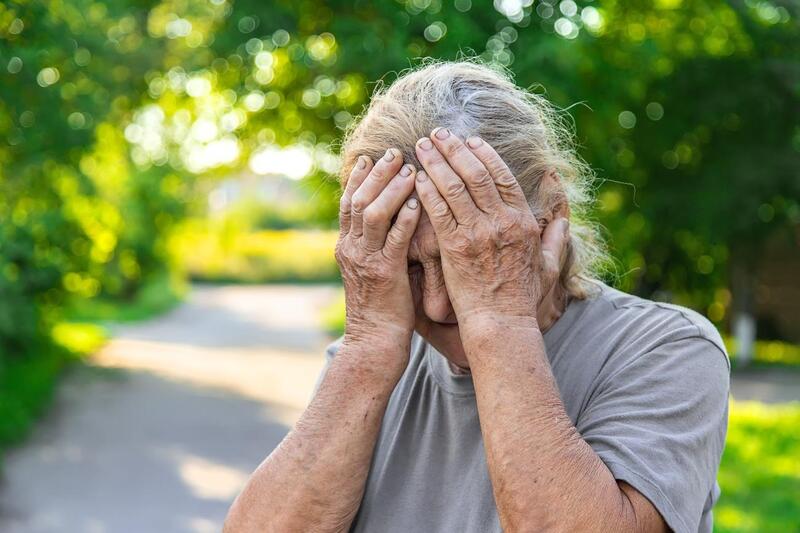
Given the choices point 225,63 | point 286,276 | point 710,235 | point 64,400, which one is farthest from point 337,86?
point 286,276

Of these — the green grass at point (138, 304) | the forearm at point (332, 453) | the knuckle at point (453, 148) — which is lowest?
the green grass at point (138, 304)

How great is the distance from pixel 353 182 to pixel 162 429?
8.43 metres

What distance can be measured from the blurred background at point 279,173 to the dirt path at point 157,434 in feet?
0.12

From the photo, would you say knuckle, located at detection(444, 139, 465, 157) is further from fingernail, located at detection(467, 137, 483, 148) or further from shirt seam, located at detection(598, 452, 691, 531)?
shirt seam, located at detection(598, 452, 691, 531)

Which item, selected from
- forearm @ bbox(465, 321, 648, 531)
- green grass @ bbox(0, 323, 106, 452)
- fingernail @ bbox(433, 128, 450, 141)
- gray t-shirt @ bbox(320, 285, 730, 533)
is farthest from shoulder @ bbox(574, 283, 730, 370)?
green grass @ bbox(0, 323, 106, 452)

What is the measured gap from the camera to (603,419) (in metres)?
1.64

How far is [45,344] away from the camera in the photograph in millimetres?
12594

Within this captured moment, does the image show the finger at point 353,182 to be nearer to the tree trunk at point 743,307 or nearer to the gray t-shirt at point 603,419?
the gray t-shirt at point 603,419

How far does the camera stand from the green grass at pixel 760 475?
18.3 ft

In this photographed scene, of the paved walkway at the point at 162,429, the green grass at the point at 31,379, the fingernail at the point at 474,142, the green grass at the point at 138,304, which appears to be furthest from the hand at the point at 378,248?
the green grass at the point at 138,304

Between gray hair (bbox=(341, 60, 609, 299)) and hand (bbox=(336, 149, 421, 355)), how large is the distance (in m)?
0.05

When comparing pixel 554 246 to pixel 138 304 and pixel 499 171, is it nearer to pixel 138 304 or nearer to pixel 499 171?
pixel 499 171

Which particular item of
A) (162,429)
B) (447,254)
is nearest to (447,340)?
(447,254)

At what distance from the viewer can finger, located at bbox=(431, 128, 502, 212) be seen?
163cm
